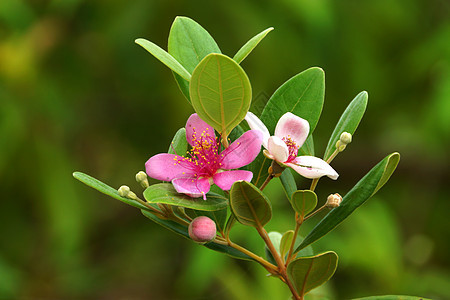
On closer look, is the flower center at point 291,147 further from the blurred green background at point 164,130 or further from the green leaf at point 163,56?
the blurred green background at point 164,130

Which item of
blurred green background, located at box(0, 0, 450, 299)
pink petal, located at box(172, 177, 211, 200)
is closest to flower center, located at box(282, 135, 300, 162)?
pink petal, located at box(172, 177, 211, 200)

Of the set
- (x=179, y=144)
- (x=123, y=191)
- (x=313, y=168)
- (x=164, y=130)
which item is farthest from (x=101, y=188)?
(x=164, y=130)

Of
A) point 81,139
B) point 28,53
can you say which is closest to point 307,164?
point 28,53

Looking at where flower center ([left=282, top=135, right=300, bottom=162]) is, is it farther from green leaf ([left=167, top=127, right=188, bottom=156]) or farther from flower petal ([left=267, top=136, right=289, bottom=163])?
green leaf ([left=167, top=127, right=188, bottom=156])

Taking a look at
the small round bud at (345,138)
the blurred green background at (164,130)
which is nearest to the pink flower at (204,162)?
the small round bud at (345,138)

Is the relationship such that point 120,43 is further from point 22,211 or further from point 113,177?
point 22,211

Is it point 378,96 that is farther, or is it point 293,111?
point 378,96
